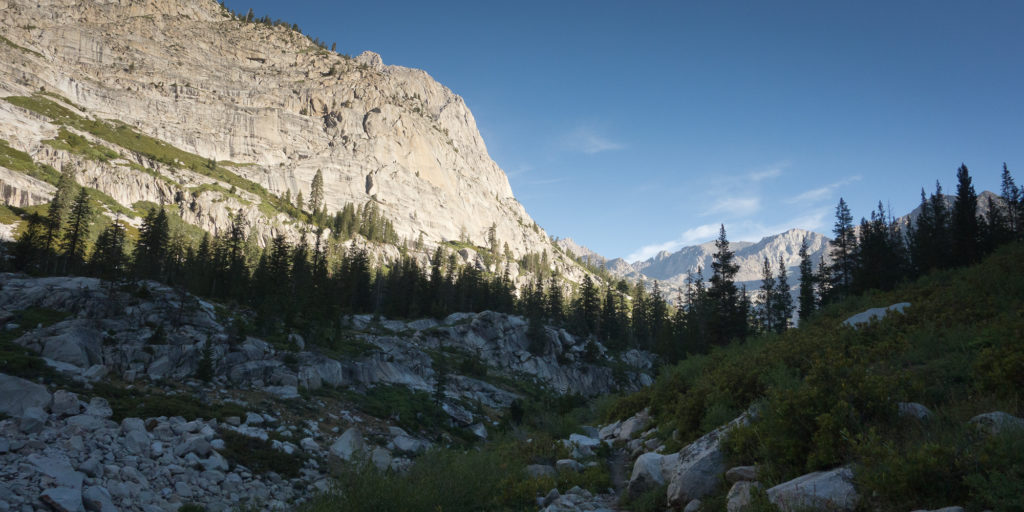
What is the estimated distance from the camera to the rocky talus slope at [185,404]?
12.7 meters

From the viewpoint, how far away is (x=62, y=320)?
26391 mm

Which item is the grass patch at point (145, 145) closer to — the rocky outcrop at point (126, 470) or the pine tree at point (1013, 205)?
the rocky outcrop at point (126, 470)

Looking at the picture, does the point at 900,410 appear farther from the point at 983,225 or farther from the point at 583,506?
the point at 983,225

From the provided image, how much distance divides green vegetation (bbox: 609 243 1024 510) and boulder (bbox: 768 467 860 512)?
25cm

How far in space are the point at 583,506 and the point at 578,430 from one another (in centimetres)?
1251

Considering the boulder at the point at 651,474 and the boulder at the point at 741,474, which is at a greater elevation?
the boulder at the point at 741,474

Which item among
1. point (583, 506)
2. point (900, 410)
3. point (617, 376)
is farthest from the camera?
point (617, 376)

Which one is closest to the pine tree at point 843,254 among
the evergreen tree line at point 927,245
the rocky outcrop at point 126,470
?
the evergreen tree line at point 927,245

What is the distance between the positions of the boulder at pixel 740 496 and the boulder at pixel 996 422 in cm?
324

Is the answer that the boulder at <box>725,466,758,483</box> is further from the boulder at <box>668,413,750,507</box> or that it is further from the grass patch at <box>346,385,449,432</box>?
the grass patch at <box>346,385,449,432</box>

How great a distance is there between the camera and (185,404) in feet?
65.1

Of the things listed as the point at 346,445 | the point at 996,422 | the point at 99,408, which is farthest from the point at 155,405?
the point at 996,422

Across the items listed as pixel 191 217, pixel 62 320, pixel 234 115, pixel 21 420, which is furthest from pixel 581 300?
pixel 234 115

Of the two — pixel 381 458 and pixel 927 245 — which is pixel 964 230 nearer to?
pixel 927 245
